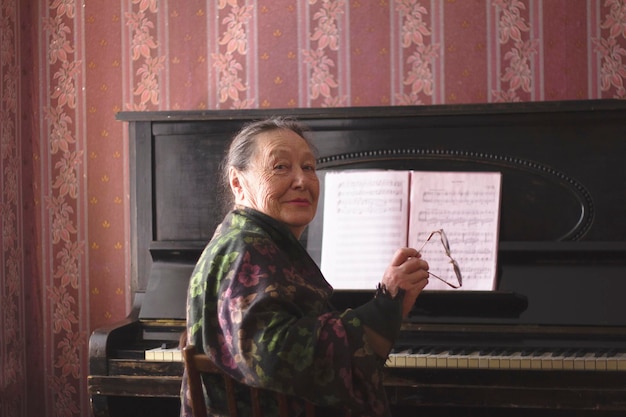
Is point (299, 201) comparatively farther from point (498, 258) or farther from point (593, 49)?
point (593, 49)

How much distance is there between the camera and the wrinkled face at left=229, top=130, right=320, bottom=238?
5.29 ft

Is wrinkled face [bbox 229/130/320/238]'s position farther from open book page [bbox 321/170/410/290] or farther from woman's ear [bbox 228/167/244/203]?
open book page [bbox 321/170/410/290]

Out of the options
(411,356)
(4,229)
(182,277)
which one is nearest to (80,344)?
(4,229)

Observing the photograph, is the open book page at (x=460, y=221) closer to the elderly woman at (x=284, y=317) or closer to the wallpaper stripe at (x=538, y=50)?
the wallpaper stripe at (x=538, y=50)

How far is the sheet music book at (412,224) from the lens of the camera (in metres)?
2.38

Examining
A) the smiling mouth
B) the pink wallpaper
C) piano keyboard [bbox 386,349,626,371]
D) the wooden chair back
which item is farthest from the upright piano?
the wooden chair back

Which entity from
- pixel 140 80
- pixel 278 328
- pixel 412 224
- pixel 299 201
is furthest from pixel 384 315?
pixel 140 80

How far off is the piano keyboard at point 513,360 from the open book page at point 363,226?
288 millimetres

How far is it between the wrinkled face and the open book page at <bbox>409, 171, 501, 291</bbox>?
82 centimetres

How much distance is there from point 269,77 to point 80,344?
132cm

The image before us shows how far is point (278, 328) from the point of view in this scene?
51.8 inches

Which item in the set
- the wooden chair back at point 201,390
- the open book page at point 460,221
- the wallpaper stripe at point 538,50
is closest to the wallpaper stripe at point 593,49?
the wallpaper stripe at point 538,50

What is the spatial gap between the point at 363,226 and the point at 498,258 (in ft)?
1.37

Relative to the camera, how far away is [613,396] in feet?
6.77
